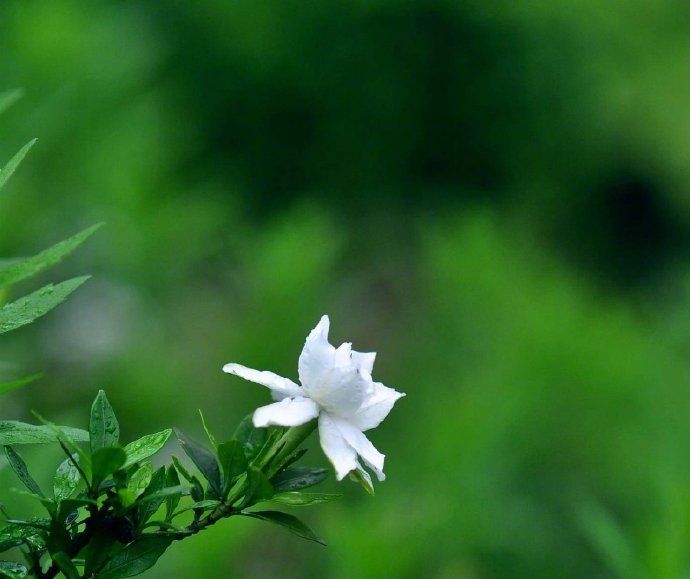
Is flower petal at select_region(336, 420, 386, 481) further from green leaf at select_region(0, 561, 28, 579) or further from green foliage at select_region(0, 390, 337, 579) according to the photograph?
green leaf at select_region(0, 561, 28, 579)

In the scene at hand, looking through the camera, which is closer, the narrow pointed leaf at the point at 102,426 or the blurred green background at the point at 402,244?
the narrow pointed leaf at the point at 102,426

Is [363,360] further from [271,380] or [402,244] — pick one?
[402,244]

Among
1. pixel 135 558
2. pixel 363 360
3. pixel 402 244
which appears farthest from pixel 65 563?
pixel 402 244

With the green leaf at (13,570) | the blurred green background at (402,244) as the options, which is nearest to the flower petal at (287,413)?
the green leaf at (13,570)

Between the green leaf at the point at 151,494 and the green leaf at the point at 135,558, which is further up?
the green leaf at the point at 151,494

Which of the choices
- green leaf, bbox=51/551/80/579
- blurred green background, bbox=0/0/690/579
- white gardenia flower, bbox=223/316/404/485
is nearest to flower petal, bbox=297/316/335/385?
white gardenia flower, bbox=223/316/404/485

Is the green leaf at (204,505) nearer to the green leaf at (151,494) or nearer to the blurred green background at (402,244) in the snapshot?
the green leaf at (151,494)

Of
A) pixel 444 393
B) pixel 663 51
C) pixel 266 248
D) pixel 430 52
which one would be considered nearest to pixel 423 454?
pixel 444 393
